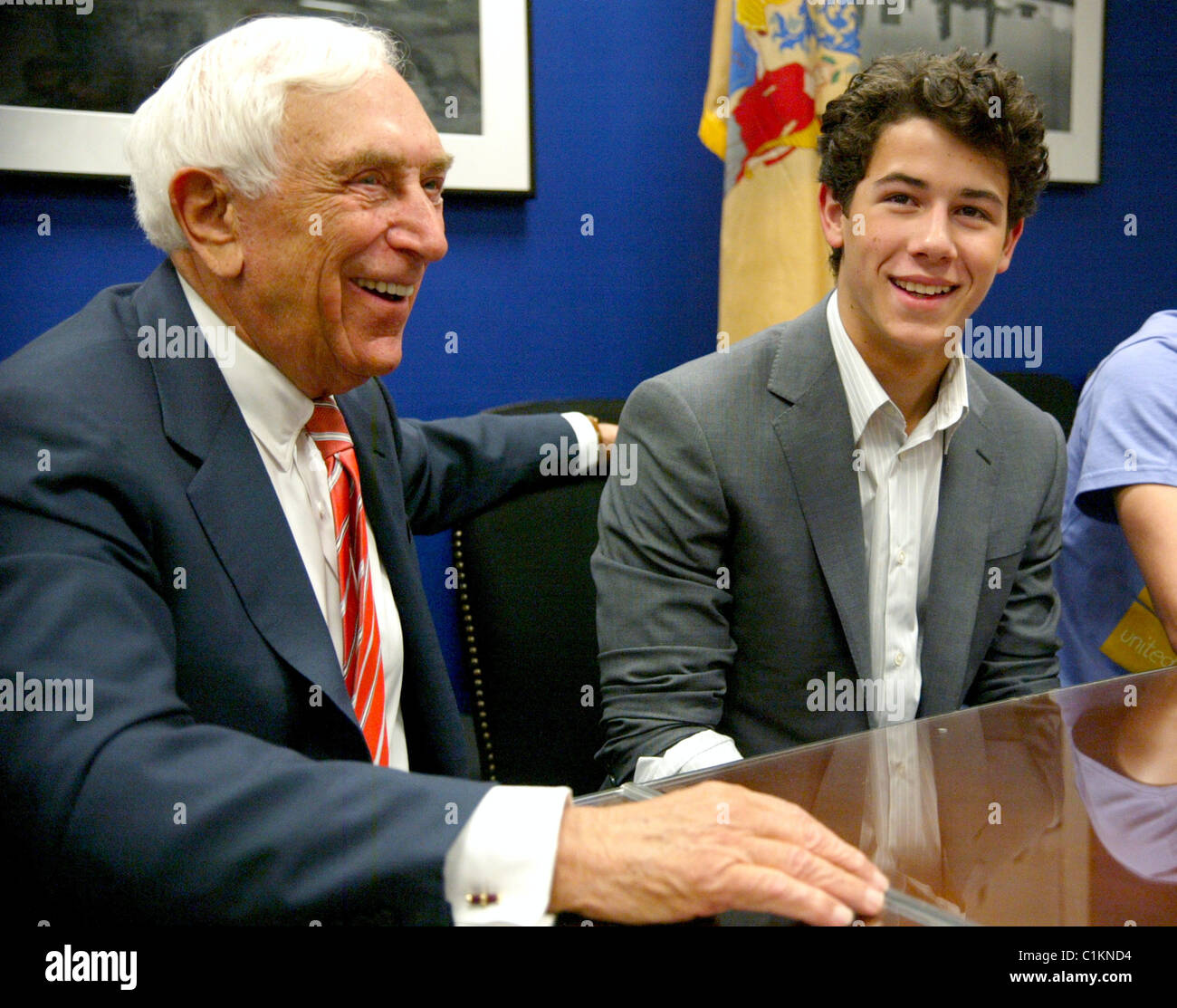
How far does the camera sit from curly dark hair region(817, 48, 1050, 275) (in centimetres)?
138

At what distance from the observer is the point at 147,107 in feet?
3.55

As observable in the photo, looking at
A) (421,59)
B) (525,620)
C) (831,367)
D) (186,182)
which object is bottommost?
(525,620)

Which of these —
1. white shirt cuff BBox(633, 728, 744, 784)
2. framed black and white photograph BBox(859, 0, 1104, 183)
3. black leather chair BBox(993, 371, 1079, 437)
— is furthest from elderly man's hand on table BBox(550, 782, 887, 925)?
framed black and white photograph BBox(859, 0, 1104, 183)

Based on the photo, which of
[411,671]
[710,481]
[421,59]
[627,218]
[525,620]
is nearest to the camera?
[411,671]

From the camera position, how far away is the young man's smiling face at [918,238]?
4.61ft

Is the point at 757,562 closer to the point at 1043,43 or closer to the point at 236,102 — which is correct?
the point at 236,102

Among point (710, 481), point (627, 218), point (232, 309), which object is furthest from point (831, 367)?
point (627, 218)

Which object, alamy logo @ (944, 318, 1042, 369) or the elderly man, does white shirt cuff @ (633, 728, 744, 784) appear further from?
alamy logo @ (944, 318, 1042, 369)

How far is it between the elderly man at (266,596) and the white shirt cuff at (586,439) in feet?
1.01

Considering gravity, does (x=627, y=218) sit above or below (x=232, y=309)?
above

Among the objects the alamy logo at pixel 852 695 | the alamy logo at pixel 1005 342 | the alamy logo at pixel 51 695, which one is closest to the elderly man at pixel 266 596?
the alamy logo at pixel 51 695
